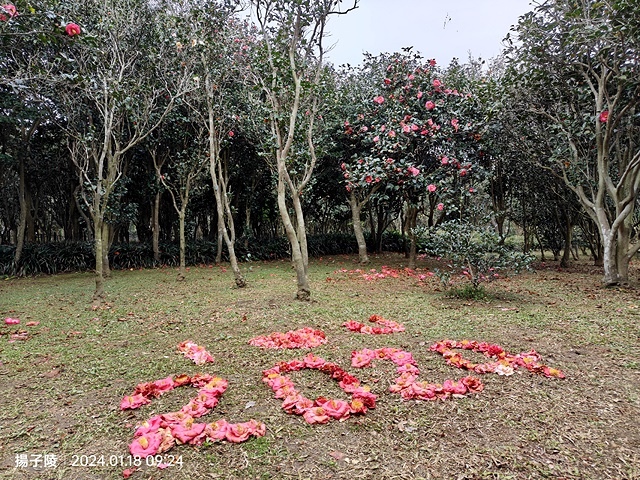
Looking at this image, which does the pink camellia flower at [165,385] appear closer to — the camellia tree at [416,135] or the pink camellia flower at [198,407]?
the pink camellia flower at [198,407]

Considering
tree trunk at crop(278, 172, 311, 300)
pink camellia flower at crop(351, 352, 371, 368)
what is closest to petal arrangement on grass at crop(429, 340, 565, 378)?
pink camellia flower at crop(351, 352, 371, 368)

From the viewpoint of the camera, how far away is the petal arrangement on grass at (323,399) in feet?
7.11

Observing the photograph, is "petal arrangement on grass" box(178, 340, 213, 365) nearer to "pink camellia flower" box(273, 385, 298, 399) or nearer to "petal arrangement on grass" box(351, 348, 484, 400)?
"pink camellia flower" box(273, 385, 298, 399)

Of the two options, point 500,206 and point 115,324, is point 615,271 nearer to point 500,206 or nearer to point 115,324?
point 500,206

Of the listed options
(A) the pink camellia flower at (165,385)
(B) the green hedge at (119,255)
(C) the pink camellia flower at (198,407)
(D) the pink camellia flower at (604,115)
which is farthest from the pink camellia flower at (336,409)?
(D) the pink camellia flower at (604,115)

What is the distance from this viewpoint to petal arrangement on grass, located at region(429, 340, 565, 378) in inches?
110

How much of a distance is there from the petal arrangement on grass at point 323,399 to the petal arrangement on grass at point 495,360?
894mm

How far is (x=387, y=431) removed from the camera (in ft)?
6.86

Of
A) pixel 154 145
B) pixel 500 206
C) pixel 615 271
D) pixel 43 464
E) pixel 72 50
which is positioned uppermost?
pixel 72 50

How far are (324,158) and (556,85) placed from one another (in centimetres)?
647

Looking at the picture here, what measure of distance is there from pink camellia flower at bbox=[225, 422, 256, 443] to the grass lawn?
4cm

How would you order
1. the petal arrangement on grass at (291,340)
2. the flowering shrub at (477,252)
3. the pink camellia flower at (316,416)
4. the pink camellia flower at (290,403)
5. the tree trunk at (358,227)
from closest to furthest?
the pink camellia flower at (316,416), the pink camellia flower at (290,403), the petal arrangement on grass at (291,340), the flowering shrub at (477,252), the tree trunk at (358,227)

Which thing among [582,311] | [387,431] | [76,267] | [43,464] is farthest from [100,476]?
[76,267]

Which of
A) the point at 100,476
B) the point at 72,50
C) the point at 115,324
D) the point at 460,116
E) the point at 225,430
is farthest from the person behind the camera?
the point at 460,116
